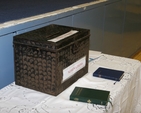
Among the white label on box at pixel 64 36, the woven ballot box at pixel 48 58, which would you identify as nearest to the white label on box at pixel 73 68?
the woven ballot box at pixel 48 58

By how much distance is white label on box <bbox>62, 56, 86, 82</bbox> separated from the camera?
0.94m

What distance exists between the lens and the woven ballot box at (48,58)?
2.89ft

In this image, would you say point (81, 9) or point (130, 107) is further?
point (81, 9)

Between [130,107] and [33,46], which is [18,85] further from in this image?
[130,107]

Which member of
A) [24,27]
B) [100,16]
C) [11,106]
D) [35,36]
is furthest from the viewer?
[100,16]

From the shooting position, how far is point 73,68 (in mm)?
989

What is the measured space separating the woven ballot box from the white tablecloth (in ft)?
0.11

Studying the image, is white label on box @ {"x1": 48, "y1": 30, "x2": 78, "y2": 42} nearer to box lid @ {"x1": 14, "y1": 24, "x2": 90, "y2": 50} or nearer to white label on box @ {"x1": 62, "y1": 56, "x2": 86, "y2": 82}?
box lid @ {"x1": 14, "y1": 24, "x2": 90, "y2": 50}

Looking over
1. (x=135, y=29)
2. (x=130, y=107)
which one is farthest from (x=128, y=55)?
(x=130, y=107)

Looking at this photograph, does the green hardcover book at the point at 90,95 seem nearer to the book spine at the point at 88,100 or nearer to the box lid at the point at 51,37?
the book spine at the point at 88,100

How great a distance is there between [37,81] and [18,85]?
0.31 ft

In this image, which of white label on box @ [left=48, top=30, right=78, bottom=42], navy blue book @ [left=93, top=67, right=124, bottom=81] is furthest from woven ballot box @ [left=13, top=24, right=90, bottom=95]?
navy blue book @ [left=93, top=67, right=124, bottom=81]

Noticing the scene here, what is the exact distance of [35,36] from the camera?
94 centimetres

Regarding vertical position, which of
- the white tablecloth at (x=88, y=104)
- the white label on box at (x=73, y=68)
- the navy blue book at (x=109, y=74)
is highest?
the white label on box at (x=73, y=68)
